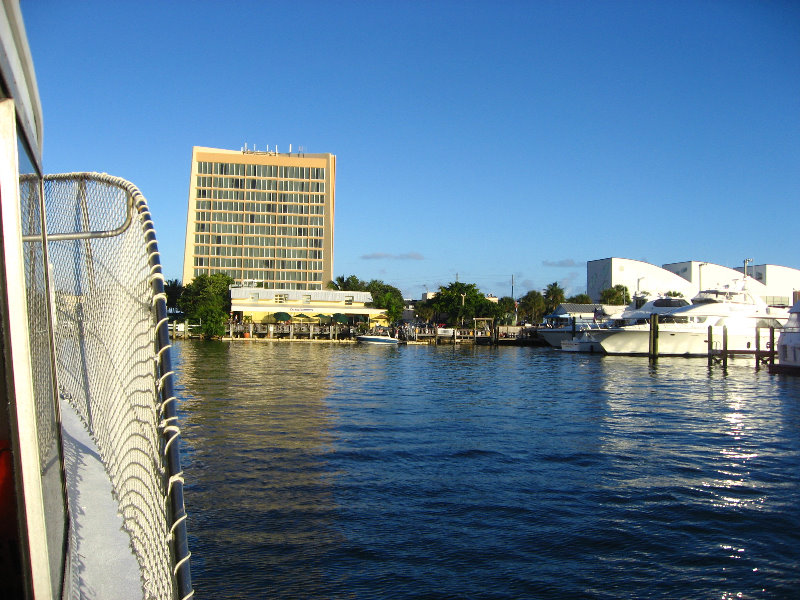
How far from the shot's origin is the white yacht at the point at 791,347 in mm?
34312

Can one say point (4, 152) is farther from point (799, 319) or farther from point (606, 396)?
point (799, 319)

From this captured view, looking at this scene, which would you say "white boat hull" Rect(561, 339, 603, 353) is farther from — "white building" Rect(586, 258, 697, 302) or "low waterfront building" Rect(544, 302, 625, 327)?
"white building" Rect(586, 258, 697, 302)

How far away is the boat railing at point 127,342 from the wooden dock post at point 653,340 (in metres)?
47.9

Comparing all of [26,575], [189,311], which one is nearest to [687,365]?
[26,575]

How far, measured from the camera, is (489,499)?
10422mm

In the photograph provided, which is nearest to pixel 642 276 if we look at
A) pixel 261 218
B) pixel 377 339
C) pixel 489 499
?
pixel 377 339

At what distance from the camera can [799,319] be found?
1355 inches

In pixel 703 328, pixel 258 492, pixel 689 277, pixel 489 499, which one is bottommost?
pixel 489 499

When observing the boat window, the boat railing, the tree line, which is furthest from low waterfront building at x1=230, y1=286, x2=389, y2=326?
Answer: the boat railing

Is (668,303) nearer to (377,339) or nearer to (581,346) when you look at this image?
(581,346)

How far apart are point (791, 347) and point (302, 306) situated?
59057 millimetres

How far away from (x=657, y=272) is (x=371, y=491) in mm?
102555

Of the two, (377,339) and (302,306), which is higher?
(302,306)

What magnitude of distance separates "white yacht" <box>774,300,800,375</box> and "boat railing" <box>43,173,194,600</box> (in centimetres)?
3698
